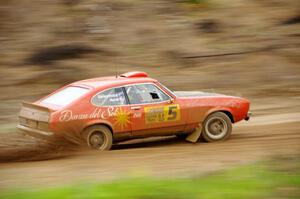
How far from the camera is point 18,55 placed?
781 inches

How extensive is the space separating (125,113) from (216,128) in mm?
2009

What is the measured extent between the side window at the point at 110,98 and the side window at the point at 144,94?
15 centimetres

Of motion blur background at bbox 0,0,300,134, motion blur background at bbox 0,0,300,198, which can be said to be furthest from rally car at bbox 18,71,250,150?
motion blur background at bbox 0,0,300,134

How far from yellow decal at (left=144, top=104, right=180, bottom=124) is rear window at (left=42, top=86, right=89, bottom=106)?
1215mm

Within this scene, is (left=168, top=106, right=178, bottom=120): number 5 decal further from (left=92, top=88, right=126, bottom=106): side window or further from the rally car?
(left=92, top=88, right=126, bottom=106): side window

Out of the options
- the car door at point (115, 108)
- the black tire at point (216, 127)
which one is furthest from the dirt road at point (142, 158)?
the car door at point (115, 108)

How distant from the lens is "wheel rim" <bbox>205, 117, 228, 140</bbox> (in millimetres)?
11547

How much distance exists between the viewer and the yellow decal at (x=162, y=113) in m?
10.9

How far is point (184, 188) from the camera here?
6.20 metres

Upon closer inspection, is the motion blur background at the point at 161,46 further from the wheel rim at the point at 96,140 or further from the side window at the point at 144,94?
the wheel rim at the point at 96,140

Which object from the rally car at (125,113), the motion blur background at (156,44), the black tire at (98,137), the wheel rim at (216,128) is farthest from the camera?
the motion blur background at (156,44)

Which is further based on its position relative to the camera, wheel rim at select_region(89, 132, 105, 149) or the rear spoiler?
wheel rim at select_region(89, 132, 105, 149)

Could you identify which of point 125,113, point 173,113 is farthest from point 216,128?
point 125,113

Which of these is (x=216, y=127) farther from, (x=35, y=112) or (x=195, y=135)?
(x=35, y=112)
